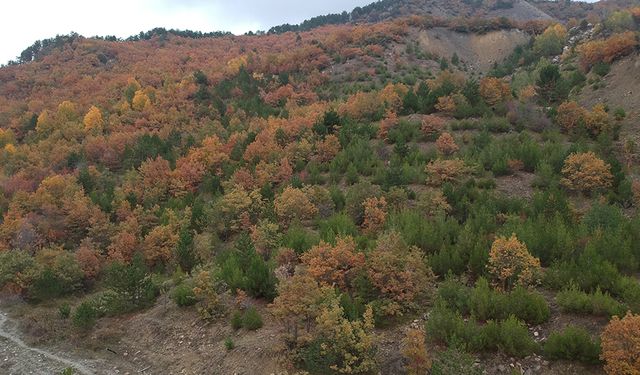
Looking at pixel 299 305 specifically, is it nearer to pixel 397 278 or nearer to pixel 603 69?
pixel 397 278

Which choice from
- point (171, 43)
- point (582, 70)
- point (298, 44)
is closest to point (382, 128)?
point (582, 70)

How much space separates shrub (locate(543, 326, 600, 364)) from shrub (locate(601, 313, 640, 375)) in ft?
3.05

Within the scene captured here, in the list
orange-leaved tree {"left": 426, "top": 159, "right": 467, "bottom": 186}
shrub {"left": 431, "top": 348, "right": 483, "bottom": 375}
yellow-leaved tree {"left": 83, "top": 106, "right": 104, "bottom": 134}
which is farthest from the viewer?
yellow-leaved tree {"left": 83, "top": 106, "right": 104, "bottom": 134}

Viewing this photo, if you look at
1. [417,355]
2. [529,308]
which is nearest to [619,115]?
[529,308]

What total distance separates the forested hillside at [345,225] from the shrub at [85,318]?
0.43 feet

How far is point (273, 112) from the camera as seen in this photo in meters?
58.6

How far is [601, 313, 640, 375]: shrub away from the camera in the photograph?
1206 cm

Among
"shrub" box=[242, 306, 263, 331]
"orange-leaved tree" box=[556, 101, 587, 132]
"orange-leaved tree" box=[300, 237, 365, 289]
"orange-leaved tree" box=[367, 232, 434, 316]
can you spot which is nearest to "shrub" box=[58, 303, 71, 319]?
"shrub" box=[242, 306, 263, 331]

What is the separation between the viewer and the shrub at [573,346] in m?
13.7

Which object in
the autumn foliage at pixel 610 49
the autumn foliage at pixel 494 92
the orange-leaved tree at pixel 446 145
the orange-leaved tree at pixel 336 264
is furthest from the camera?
the autumn foliage at pixel 610 49

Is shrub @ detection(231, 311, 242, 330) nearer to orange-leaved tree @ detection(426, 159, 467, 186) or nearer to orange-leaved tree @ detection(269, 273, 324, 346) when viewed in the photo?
orange-leaved tree @ detection(269, 273, 324, 346)

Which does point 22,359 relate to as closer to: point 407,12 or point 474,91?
point 474,91

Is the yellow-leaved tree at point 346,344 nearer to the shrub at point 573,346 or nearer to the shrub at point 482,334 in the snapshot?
the shrub at point 482,334

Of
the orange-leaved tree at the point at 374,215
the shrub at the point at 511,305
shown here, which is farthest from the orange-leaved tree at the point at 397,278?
the orange-leaved tree at the point at 374,215
